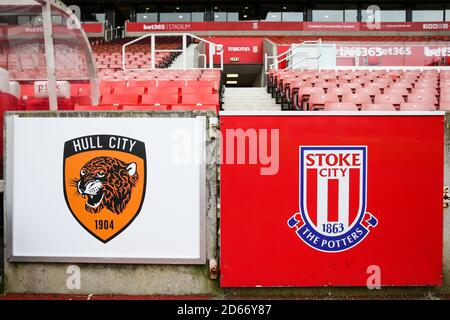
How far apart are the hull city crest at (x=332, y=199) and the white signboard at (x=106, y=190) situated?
60 centimetres

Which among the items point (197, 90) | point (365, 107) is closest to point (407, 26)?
point (197, 90)

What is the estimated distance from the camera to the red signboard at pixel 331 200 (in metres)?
2.71

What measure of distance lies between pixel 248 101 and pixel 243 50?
49.1ft

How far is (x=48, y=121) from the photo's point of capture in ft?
9.05

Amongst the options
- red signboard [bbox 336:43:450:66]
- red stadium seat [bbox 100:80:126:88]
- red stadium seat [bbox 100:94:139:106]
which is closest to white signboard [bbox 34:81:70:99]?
red stadium seat [bbox 100:94:139:106]

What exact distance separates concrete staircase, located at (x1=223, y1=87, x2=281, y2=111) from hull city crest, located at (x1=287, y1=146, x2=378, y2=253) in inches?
272

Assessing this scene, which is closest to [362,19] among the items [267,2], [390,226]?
[267,2]

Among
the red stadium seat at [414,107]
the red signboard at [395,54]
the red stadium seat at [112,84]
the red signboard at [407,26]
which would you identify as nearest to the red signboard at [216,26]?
the red signboard at [407,26]

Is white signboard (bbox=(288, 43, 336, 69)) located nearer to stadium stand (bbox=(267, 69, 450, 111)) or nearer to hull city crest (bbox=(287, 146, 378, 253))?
stadium stand (bbox=(267, 69, 450, 111))

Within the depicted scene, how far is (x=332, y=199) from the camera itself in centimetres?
272

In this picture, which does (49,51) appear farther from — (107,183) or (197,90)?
(197,90)

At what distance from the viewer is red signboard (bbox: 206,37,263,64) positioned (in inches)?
976
